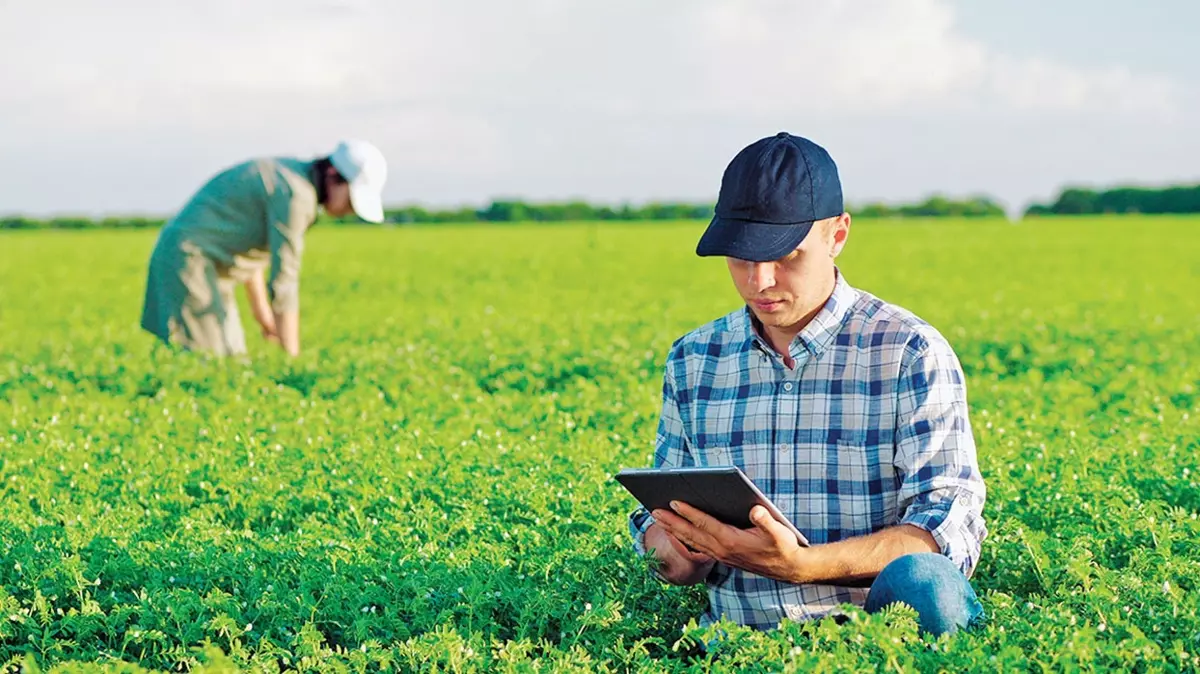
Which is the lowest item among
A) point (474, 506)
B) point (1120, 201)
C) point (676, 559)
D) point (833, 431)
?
point (474, 506)

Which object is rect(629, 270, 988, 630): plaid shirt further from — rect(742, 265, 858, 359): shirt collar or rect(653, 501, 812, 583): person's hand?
rect(653, 501, 812, 583): person's hand

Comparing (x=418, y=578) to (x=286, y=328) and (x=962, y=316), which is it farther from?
(x=962, y=316)

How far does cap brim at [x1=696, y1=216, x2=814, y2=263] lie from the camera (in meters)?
3.86

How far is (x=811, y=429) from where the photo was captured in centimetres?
418

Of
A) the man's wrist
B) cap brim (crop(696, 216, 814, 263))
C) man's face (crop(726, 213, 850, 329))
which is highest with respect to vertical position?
cap brim (crop(696, 216, 814, 263))

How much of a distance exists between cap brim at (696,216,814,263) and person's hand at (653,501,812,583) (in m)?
0.78

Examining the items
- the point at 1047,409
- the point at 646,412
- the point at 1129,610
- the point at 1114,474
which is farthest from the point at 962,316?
the point at 1129,610

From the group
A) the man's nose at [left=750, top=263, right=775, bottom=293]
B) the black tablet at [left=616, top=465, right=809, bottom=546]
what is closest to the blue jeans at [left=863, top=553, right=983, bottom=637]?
the black tablet at [left=616, top=465, right=809, bottom=546]

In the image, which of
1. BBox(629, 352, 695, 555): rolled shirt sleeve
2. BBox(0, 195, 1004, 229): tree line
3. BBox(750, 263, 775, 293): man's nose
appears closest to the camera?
BBox(750, 263, 775, 293): man's nose

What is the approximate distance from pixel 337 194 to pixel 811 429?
6536 mm

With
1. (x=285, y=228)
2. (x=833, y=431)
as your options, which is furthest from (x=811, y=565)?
(x=285, y=228)

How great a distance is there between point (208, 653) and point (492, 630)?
4.28 feet

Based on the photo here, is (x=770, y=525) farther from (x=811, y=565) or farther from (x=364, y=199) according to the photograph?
(x=364, y=199)

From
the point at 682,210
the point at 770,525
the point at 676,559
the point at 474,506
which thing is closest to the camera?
the point at 770,525
